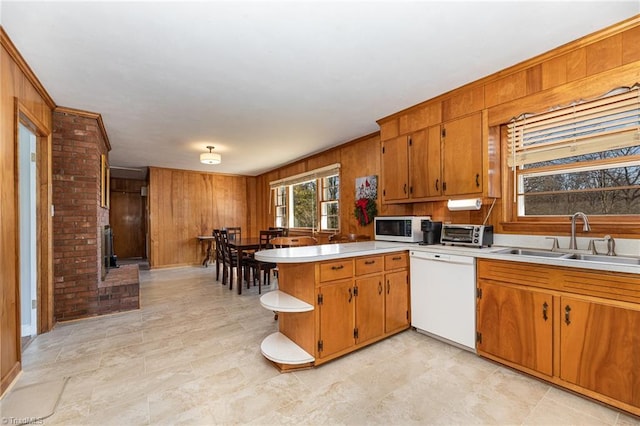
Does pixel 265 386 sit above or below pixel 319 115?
below

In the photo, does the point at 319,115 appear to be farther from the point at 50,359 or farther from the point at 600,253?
the point at 50,359

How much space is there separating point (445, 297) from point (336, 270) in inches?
43.9

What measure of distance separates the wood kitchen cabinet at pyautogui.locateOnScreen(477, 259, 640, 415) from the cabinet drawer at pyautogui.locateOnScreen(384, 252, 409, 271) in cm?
73

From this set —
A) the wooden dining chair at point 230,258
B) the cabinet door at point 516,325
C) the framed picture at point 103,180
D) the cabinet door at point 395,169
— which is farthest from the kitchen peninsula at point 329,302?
the framed picture at point 103,180

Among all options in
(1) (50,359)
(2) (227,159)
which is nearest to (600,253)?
(1) (50,359)

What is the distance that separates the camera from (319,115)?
355 centimetres

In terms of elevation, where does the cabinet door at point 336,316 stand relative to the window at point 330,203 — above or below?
below

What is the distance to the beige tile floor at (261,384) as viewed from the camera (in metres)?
1.73

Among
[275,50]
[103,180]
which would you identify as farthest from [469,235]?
[103,180]

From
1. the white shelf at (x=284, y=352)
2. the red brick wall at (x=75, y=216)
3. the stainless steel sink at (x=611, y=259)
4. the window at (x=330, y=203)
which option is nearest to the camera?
the stainless steel sink at (x=611, y=259)

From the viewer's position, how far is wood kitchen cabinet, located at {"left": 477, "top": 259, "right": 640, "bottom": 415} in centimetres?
171

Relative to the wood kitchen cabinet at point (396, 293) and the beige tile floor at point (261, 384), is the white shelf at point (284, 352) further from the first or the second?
the wood kitchen cabinet at point (396, 293)

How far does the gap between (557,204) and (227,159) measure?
18.1 ft

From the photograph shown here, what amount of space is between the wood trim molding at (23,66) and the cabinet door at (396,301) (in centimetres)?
350
